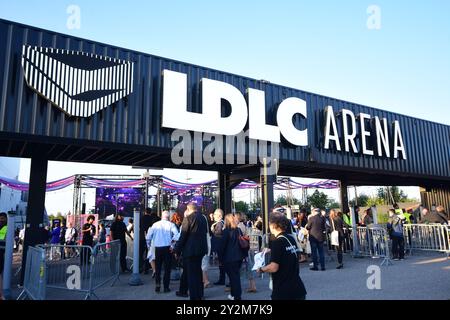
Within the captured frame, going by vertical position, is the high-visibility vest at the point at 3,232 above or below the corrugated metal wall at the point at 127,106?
below

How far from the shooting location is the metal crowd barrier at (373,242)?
11531 millimetres

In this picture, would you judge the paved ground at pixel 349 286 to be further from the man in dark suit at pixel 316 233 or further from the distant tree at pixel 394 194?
the distant tree at pixel 394 194

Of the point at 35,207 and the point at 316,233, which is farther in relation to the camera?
the point at 316,233

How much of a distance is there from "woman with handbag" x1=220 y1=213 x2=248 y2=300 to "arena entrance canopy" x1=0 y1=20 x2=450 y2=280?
251cm

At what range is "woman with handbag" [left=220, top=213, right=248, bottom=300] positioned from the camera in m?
6.45

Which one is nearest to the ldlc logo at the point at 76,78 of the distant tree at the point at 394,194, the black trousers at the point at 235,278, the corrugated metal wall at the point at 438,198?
the black trousers at the point at 235,278

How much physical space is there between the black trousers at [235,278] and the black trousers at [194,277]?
2.09 feet

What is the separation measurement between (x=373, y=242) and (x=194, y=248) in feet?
27.6

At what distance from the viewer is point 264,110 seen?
11.5m

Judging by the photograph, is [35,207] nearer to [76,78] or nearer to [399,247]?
[76,78]

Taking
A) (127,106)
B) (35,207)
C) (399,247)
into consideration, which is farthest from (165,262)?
(399,247)

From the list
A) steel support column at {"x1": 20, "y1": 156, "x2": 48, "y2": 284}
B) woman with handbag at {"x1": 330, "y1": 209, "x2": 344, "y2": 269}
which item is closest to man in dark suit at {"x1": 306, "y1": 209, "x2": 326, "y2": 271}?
woman with handbag at {"x1": 330, "y1": 209, "x2": 344, "y2": 269}

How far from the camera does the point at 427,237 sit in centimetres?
1306

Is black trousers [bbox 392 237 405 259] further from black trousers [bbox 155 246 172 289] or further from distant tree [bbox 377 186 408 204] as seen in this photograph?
distant tree [bbox 377 186 408 204]
